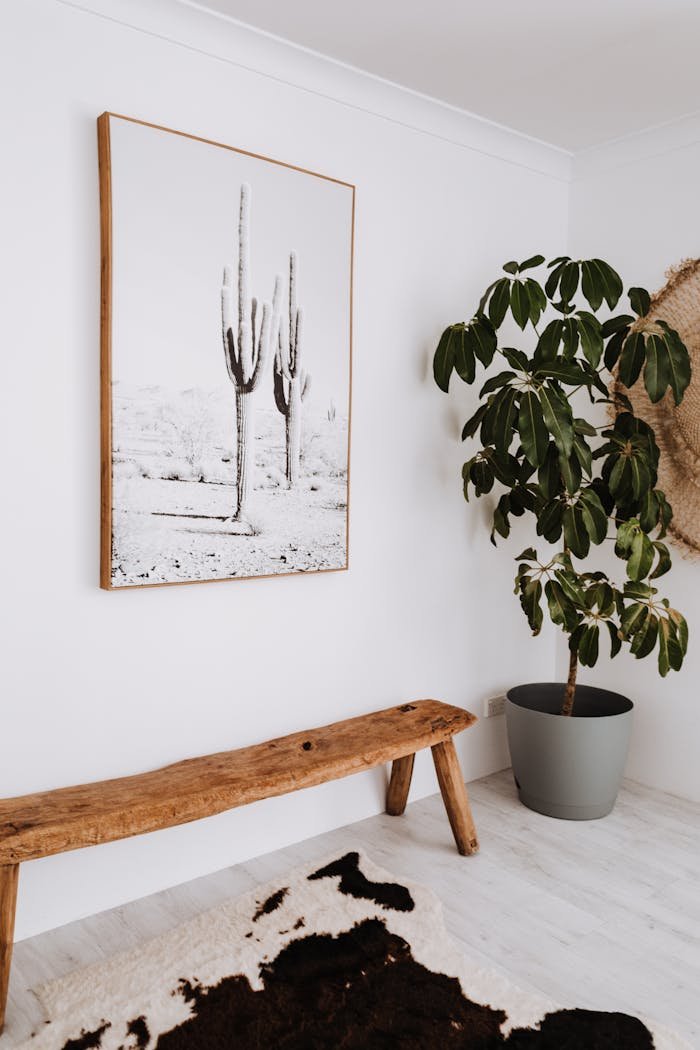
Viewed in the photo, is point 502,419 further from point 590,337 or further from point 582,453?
point 590,337

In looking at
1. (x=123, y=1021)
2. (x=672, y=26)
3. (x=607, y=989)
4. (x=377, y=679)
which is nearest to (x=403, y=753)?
(x=377, y=679)

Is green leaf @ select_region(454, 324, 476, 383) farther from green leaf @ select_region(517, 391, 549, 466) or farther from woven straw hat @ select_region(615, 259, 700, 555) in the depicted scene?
woven straw hat @ select_region(615, 259, 700, 555)

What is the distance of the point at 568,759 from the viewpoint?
9.36 ft

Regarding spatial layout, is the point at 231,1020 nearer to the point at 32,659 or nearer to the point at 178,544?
the point at 32,659

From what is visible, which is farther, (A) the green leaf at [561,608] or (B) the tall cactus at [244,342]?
(A) the green leaf at [561,608]

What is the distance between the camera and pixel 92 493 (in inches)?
87.3

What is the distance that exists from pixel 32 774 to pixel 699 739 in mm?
2342

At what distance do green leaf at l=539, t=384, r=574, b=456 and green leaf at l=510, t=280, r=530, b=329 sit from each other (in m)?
0.23

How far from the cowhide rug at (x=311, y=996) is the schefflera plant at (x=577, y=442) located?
1085mm

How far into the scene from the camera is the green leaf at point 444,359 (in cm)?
277

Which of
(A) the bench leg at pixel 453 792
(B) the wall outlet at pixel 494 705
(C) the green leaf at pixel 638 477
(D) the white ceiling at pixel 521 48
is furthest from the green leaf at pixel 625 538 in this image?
(D) the white ceiling at pixel 521 48

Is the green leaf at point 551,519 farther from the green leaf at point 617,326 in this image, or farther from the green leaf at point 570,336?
the green leaf at point 617,326

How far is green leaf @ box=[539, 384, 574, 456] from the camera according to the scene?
258cm

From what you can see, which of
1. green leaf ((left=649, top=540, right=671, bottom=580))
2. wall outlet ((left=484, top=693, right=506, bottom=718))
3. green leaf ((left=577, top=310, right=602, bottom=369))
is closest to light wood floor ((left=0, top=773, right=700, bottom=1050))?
wall outlet ((left=484, top=693, right=506, bottom=718))
